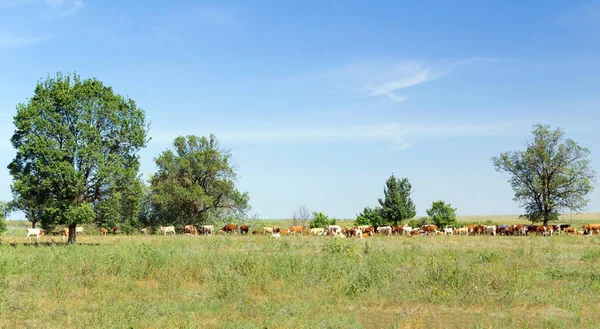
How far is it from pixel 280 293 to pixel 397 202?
63.8 metres

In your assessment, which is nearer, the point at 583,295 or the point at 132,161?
the point at 583,295

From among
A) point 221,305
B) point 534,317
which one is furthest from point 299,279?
point 534,317

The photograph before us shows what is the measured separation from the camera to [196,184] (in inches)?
2475

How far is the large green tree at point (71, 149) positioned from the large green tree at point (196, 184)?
73.6ft

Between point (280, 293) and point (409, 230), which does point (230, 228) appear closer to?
point (409, 230)

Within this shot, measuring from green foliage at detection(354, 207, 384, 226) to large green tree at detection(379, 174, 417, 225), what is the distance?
108 centimetres

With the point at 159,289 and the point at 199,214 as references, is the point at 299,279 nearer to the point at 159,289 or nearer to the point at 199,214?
the point at 159,289

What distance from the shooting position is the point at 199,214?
65.2m

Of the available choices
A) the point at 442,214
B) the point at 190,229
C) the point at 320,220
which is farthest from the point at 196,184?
the point at 442,214

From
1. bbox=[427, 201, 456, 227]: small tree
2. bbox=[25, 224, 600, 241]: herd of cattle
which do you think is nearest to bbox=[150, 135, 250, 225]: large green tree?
bbox=[25, 224, 600, 241]: herd of cattle

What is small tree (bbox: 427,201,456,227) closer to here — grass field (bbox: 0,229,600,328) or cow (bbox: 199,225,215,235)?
cow (bbox: 199,225,215,235)

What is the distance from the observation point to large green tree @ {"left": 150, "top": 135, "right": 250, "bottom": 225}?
6306 centimetres

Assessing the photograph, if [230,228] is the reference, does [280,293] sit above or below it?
below

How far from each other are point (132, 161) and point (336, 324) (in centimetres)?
3210
